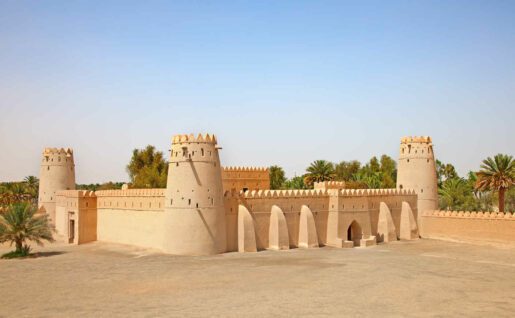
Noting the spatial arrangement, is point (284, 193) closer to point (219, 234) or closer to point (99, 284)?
point (219, 234)

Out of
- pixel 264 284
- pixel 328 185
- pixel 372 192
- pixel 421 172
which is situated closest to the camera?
pixel 264 284

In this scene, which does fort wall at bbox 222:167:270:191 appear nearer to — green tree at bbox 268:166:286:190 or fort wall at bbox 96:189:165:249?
fort wall at bbox 96:189:165:249

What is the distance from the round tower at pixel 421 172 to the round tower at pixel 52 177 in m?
25.6

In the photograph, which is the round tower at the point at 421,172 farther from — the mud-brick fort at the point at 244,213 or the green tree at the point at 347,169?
the green tree at the point at 347,169

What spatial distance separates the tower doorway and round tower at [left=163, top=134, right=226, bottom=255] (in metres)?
9.06

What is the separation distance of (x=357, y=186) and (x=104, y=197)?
90.0 feet

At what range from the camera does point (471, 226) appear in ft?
105

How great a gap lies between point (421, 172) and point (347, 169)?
1374 inches

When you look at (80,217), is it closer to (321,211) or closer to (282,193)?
(282,193)

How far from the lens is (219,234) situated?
2739cm

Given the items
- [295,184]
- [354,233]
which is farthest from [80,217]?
[295,184]

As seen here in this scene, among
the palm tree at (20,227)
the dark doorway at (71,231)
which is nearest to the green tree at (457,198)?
the dark doorway at (71,231)

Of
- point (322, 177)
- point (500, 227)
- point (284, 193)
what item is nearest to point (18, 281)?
point (284, 193)

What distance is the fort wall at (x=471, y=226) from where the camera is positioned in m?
30.5
